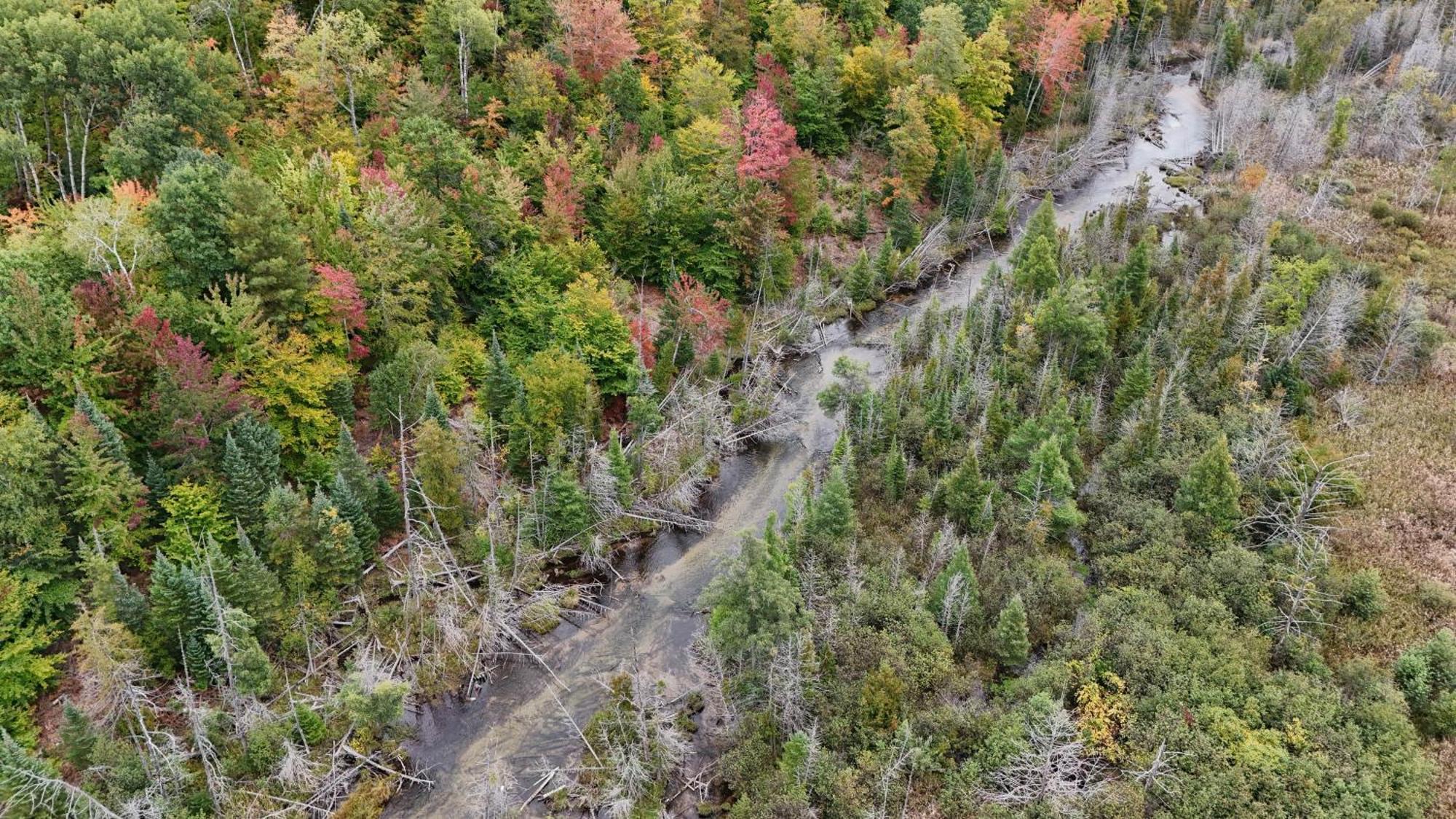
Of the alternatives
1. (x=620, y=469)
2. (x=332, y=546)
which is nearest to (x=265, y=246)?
(x=332, y=546)

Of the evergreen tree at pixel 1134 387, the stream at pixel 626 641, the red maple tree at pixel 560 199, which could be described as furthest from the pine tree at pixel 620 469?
the evergreen tree at pixel 1134 387

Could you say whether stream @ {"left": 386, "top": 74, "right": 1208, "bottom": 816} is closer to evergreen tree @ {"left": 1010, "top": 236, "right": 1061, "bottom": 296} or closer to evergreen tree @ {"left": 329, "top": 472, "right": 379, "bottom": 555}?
evergreen tree @ {"left": 1010, "top": 236, "right": 1061, "bottom": 296}

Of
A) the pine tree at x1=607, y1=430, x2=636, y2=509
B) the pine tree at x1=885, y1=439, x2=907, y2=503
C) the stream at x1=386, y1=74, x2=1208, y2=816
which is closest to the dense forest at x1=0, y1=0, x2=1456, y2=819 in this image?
the pine tree at x1=885, y1=439, x2=907, y2=503

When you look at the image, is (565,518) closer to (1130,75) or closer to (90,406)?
(90,406)

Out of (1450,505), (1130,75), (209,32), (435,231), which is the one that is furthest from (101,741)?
(1130,75)

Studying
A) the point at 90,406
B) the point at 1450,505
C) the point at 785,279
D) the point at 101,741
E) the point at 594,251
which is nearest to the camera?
the point at 101,741

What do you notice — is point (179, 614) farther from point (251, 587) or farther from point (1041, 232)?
point (1041, 232)
